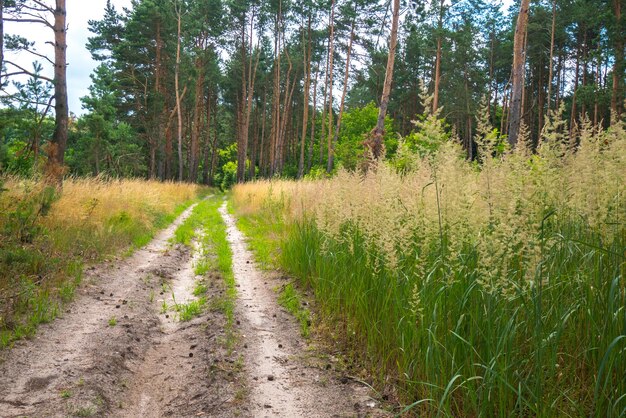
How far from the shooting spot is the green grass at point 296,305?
501 centimetres

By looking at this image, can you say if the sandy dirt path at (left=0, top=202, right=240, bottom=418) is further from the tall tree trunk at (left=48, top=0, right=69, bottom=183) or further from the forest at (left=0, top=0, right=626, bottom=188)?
the forest at (left=0, top=0, right=626, bottom=188)

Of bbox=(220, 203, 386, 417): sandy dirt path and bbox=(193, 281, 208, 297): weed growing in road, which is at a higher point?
bbox=(220, 203, 386, 417): sandy dirt path

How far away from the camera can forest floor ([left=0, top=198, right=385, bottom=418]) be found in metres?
3.21

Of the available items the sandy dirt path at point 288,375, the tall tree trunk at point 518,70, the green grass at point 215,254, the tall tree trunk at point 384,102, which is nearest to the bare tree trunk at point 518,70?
the tall tree trunk at point 518,70

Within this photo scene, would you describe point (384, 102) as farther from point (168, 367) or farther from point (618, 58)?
point (618, 58)

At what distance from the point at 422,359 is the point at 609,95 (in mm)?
22839

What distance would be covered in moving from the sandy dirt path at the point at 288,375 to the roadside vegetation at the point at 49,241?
2.26 m

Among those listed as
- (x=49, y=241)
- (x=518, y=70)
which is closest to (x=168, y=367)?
(x=49, y=241)

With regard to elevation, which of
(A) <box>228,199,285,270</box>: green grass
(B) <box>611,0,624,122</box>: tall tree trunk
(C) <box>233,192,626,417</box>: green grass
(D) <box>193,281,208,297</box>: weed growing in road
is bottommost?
(D) <box>193,281,208,297</box>: weed growing in road

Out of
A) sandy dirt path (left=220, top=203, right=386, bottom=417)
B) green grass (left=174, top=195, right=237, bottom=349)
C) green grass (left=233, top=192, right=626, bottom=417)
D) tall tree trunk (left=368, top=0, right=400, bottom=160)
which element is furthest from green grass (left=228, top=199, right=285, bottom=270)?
green grass (left=233, top=192, right=626, bottom=417)

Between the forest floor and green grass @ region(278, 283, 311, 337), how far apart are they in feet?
0.29

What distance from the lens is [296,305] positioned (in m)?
5.70

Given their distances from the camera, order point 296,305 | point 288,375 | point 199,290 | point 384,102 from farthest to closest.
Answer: point 384,102 < point 199,290 < point 296,305 < point 288,375

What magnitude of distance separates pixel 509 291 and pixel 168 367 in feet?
10.0
